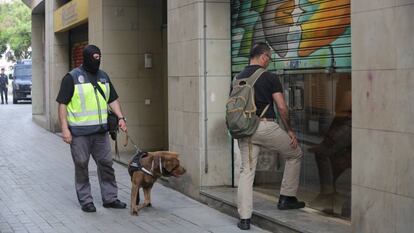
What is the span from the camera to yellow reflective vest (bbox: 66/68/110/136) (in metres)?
7.80

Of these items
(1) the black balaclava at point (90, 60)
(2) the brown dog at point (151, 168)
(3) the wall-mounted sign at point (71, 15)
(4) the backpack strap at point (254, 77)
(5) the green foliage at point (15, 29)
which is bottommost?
(2) the brown dog at point (151, 168)

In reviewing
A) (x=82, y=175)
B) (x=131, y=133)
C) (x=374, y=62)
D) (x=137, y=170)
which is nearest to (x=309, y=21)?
(x=374, y=62)

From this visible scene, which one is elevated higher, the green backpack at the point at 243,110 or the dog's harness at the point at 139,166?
the green backpack at the point at 243,110

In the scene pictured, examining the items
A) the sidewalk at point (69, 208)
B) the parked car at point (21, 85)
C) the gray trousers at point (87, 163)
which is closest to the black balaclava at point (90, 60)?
the gray trousers at point (87, 163)

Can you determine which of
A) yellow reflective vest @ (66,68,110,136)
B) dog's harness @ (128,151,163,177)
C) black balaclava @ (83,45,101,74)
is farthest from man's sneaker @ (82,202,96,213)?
black balaclava @ (83,45,101,74)

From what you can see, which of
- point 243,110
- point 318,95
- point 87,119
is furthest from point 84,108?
point 318,95

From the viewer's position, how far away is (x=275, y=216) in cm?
680

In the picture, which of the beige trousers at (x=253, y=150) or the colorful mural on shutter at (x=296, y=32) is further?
the beige trousers at (x=253, y=150)

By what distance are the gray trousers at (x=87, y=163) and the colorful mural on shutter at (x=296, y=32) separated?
2.04m

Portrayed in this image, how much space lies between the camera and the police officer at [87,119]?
777 centimetres

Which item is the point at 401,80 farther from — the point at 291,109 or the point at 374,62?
the point at 291,109

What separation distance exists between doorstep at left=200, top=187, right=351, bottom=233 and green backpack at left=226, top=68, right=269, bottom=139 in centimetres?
96

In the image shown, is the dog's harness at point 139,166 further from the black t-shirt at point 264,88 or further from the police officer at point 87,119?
the black t-shirt at point 264,88

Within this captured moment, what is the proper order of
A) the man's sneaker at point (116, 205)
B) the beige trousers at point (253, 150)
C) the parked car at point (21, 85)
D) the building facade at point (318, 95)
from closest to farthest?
the building facade at point (318, 95) → the beige trousers at point (253, 150) → the man's sneaker at point (116, 205) → the parked car at point (21, 85)
